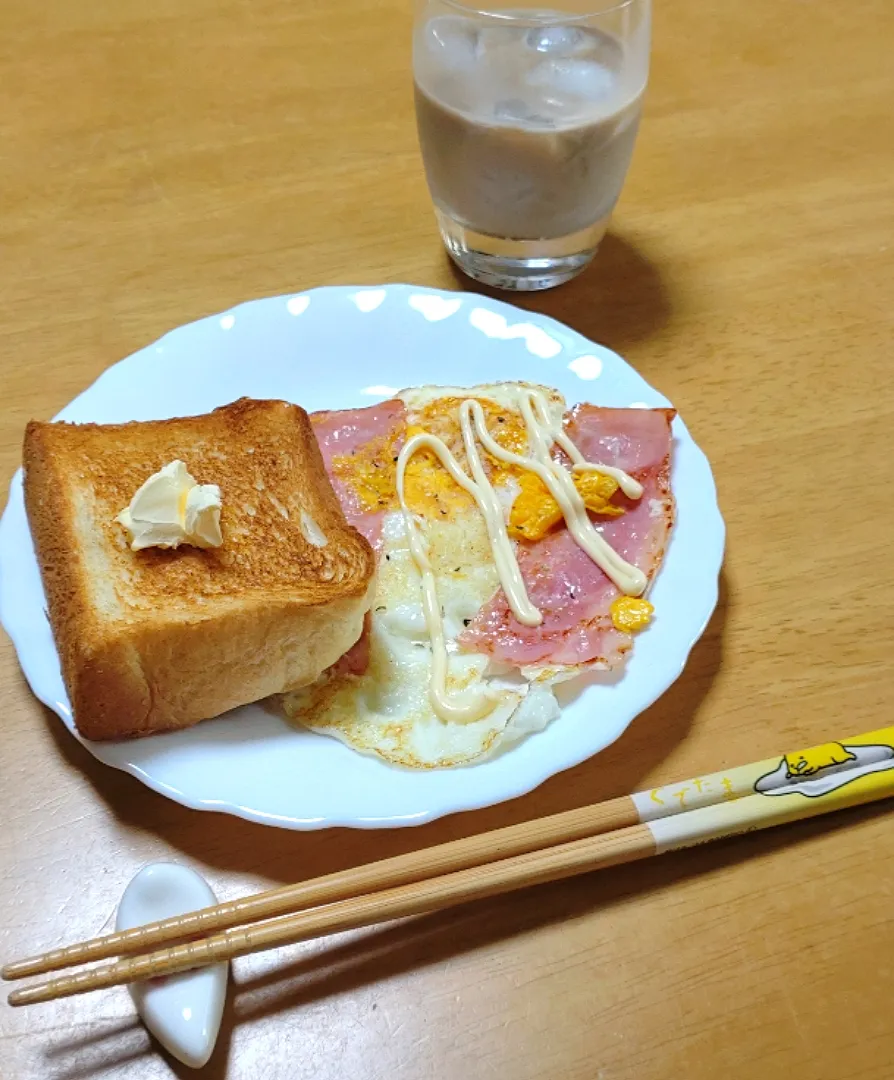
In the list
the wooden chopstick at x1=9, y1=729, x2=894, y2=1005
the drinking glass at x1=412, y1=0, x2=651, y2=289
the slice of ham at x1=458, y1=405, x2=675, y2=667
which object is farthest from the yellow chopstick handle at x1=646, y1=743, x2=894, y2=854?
the drinking glass at x1=412, y1=0, x2=651, y2=289

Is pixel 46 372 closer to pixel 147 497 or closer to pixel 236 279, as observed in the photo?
pixel 236 279

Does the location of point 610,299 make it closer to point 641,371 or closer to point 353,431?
point 641,371

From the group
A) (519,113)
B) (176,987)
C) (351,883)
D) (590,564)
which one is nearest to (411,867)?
(351,883)

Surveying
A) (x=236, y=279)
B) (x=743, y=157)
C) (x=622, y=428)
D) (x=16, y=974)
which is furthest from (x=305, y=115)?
(x=16, y=974)

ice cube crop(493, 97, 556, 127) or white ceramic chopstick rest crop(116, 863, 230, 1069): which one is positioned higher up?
ice cube crop(493, 97, 556, 127)

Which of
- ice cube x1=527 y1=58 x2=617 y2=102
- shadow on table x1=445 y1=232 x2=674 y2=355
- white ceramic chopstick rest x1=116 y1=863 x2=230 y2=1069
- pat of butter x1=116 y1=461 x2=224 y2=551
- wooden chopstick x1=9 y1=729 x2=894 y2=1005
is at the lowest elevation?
white ceramic chopstick rest x1=116 y1=863 x2=230 y2=1069

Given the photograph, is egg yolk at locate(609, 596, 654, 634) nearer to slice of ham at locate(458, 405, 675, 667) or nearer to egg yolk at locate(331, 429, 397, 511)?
slice of ham at locate(458, 405, 675, 667)

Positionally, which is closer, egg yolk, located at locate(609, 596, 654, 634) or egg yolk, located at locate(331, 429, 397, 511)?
egg yolk, located at locate(609, 596, 654, 634)

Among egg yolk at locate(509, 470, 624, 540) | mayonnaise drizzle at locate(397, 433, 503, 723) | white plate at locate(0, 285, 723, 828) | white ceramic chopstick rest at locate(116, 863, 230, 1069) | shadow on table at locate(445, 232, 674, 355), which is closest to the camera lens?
white ceramic chopstick rest at locate(116, 863, 230, 1069)
